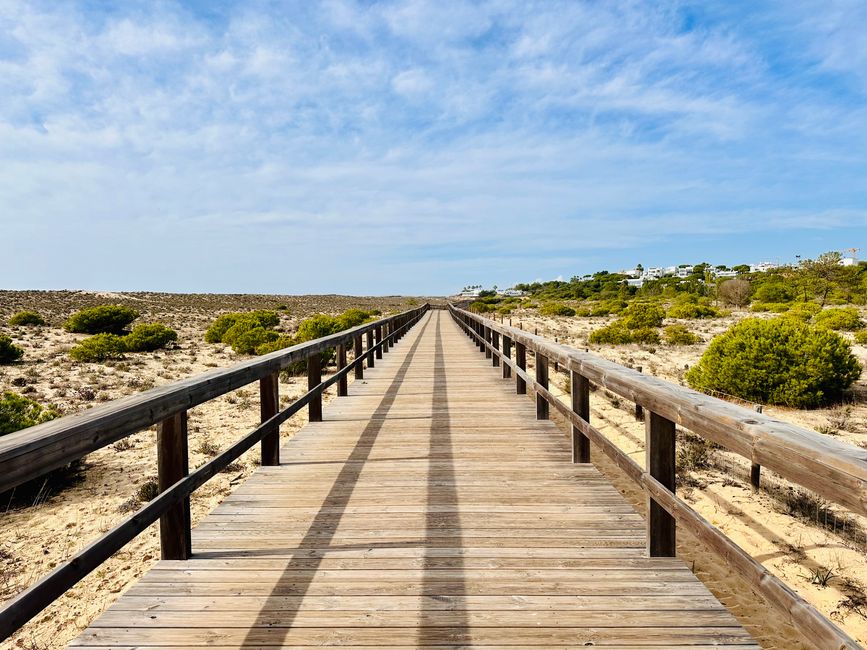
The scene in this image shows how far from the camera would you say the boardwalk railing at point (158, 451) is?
1576 mm

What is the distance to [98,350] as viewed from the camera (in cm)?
1617

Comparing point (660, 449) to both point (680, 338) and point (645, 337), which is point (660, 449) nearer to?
point (645, 337)

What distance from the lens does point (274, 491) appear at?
388cm

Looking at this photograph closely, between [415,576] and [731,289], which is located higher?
[731,289]

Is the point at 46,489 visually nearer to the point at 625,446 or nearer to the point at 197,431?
the point at 197,431

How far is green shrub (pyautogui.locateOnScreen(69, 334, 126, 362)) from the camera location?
16.0 m

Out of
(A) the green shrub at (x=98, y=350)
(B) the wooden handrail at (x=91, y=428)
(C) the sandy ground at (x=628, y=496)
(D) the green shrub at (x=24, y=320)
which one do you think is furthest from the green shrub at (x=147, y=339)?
(B) the wooden handrail at (x=91, y=428)

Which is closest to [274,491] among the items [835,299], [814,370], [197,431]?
[197,431]

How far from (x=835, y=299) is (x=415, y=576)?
5089 cm

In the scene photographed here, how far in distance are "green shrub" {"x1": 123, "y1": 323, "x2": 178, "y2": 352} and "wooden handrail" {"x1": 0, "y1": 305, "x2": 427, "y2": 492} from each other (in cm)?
1758

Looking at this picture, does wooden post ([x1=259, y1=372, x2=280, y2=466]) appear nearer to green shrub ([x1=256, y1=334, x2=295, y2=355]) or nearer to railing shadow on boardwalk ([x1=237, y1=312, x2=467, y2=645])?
railing shadow on boardwalk ([x1=237, y1=312, x2=467, y2=645])

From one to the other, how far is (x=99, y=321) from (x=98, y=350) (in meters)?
8.11

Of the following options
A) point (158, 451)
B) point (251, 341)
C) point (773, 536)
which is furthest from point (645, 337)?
point (158, 451)

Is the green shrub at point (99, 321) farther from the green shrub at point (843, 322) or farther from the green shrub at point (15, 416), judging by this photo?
the green shrub at point (843, 322)
